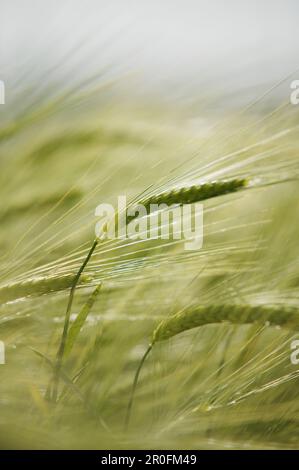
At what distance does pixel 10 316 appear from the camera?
83 cm

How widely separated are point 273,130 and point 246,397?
43cm

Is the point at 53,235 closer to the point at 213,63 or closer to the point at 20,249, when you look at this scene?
the point at 20,249

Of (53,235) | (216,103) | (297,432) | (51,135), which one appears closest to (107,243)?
(53,235)

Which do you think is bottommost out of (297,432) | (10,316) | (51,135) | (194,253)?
(297,432)

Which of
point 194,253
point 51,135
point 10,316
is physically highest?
point 51,135

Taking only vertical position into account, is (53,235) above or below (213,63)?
below

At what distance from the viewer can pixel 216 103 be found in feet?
3.07

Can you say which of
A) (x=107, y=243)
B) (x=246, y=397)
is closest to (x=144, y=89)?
(x=107, y=243)

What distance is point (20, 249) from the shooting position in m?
0.85

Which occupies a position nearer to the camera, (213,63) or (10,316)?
(10,316)

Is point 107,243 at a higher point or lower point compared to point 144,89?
lower

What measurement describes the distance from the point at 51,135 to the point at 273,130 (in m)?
0.36

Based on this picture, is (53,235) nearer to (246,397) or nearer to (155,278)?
(155,278)

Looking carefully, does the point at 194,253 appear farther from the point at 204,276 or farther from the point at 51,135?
the point at 51,135
